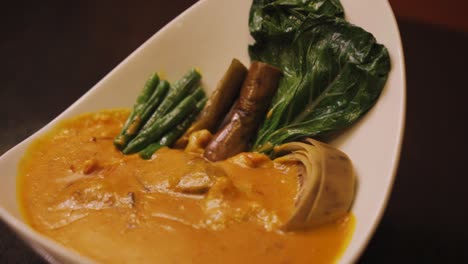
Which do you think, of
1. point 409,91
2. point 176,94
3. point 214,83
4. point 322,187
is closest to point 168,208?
point 322,187

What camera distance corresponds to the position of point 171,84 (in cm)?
308

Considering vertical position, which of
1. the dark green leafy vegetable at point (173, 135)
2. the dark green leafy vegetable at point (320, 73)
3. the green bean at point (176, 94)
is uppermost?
the dark green leafy vegetable at point (320, 73)

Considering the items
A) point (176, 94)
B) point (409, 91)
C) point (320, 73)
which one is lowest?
point (176, 94)

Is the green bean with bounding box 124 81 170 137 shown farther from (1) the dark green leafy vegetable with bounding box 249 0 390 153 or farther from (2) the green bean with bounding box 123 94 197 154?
(1) the dark green leafy vegetable with bounding box 249 0 390 153

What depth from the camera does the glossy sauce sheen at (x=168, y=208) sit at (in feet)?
5.99

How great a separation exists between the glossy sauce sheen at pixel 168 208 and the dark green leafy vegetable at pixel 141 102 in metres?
0.22

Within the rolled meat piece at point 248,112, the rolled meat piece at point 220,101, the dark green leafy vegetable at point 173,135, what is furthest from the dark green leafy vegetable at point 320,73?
the dark green leafy vegetable at point 173,135

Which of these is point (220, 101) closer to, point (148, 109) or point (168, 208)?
point (148, 109)

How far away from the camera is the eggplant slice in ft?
6.24

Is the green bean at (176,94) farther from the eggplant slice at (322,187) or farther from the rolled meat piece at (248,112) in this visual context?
the eggplant slice at (322,187)

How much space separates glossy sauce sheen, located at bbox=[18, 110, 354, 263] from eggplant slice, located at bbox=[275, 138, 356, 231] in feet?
0.16

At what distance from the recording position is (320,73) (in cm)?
249

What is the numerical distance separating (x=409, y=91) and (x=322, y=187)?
1811 mm

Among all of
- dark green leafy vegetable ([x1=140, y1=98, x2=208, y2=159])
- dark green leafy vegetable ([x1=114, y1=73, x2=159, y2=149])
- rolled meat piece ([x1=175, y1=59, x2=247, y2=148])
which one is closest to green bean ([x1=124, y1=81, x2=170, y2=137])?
dark green leafy vegetable ([x1=114, y1=73, x2=159, y2=149])
